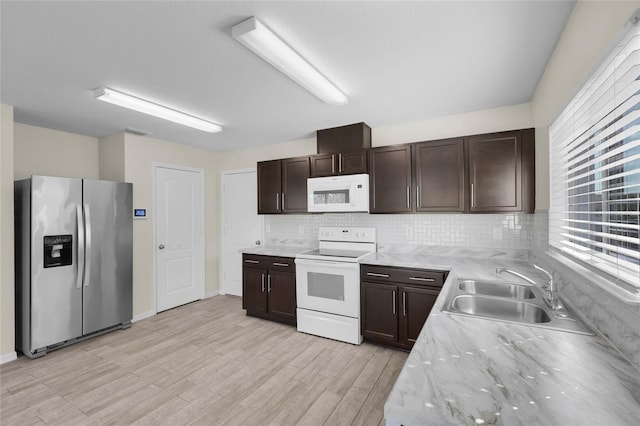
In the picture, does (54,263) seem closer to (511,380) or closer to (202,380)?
(202,380)

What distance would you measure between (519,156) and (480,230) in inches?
32.5

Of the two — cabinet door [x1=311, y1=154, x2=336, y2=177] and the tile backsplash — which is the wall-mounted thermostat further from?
cabinet door [x1=311, y1=154, x2=336, y2=177]

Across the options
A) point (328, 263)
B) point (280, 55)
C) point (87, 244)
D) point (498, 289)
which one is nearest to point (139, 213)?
point (87, 244)

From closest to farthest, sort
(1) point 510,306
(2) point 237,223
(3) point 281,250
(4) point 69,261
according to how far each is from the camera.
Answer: (1) point 510,306 < (4) point 69,261 < (3) point 281,250 < (2) point 237,223

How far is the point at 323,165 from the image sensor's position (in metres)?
3.62

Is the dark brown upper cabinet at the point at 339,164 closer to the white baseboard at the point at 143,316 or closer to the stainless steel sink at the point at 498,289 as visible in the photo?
the stainless steel sink at the point at 498,289

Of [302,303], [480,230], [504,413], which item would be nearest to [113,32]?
[504,413]

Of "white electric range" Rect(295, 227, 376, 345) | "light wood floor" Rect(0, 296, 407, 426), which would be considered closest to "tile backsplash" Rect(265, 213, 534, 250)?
"white electric range" Rect(295, 227, 376, 345)

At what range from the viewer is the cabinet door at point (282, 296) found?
3.58 m

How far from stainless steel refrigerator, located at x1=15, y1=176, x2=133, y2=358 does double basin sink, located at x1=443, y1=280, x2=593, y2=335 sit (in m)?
3.66

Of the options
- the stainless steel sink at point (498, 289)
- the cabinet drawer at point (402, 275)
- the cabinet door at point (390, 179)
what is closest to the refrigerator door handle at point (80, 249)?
the cabinet drawer at point (402, 275)

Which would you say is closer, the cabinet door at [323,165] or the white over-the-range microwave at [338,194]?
the white over-the-range microwave at [338,194]

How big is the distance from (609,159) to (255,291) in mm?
3598

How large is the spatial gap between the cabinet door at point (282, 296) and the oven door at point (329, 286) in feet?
0.46
